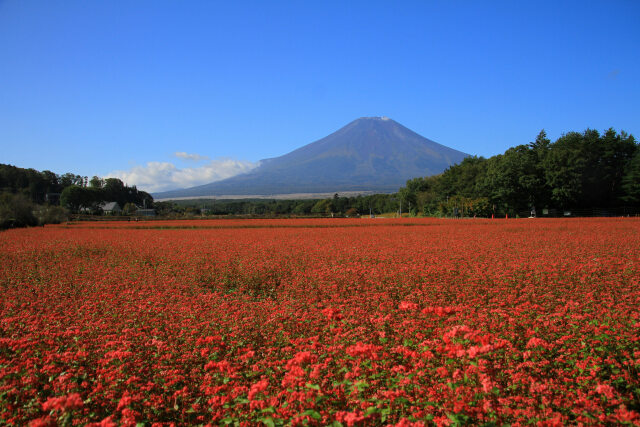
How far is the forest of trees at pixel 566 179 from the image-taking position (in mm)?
61344

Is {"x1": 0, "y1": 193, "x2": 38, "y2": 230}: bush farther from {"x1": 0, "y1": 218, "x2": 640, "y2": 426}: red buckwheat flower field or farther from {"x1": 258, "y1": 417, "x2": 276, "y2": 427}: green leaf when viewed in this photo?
{"x1": 258, "y1": 417, "x2": 276, "y2": 427}: green leaf

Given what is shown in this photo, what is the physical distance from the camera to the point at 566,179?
61.3m

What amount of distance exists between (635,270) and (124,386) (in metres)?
9.34

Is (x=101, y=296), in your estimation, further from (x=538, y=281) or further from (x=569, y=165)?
(x=569, y=165)

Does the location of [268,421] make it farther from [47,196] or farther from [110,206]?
[110,206]

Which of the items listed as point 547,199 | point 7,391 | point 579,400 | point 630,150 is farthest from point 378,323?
point 630,150

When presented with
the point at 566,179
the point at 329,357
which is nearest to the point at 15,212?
the point at 329,357

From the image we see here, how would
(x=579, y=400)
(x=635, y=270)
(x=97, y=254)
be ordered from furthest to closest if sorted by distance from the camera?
(x=97, y=254)
(x=635, y=270)
(x=579, y=400)

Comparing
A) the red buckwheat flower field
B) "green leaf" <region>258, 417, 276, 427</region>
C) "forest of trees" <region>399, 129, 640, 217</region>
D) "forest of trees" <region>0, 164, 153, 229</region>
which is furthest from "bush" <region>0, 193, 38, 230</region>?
"forest of trees" <region>399, 129, 640, 217</region>

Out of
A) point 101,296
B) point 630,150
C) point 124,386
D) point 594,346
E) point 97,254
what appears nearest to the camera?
point 124,386

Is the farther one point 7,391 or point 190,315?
point 190,315

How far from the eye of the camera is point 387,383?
315 cm

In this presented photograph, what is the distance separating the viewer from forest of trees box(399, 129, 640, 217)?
201 ft

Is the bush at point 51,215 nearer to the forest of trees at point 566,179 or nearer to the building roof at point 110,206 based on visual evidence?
the forest of trees at point 566,179
